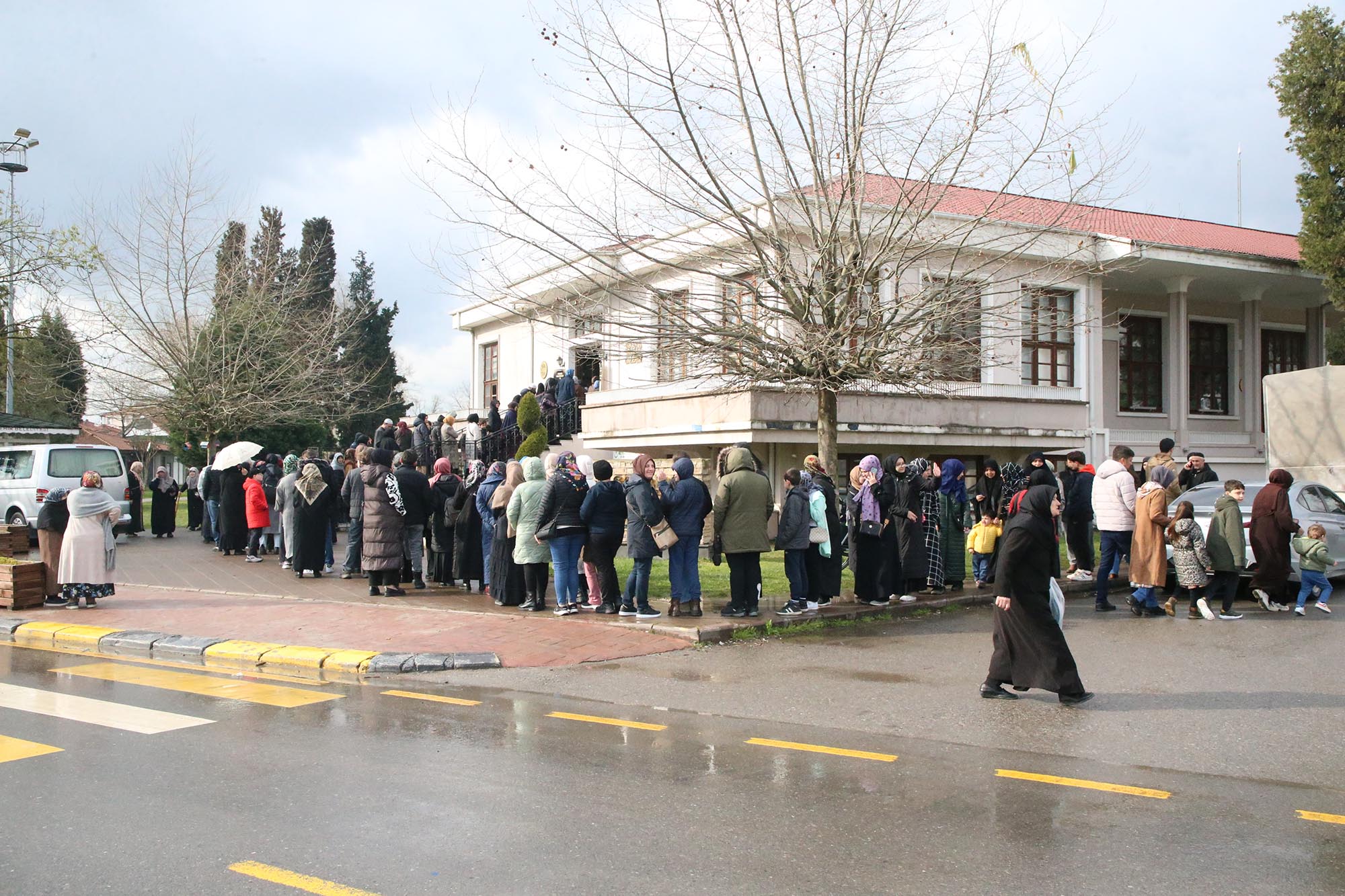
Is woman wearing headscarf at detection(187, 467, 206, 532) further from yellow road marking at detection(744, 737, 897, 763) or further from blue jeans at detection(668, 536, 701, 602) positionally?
yellow road marking at detection(744, 737, 897, 763)

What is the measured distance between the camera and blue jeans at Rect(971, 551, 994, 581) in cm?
1402

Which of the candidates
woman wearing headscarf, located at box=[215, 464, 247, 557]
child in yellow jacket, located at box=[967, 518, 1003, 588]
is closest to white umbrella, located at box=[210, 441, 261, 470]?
woman wearing headscarf, located at box=[215, 464, 247, 557]

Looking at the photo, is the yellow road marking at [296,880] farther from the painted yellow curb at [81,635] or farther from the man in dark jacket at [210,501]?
the man in dark jacket at [210,501]

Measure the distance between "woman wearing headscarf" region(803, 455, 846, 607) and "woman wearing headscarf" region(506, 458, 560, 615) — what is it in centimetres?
311

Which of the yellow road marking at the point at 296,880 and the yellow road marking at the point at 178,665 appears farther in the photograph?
the yellow road marking at the point at 178,665

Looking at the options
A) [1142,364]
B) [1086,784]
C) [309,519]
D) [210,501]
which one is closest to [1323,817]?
[1086,784]

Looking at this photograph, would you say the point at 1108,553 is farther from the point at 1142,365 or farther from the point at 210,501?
the point at 1142,365

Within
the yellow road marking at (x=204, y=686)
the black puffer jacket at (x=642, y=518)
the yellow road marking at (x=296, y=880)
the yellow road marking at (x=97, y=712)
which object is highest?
the black puffer jacket at (x=642, y=518)

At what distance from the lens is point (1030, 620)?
7.66 metres

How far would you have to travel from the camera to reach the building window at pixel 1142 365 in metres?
27.4

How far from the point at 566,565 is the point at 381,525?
299cm

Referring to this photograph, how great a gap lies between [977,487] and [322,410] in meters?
22.1

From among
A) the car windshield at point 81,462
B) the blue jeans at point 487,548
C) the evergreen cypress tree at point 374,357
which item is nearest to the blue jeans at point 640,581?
the blue jeans at point 487,548

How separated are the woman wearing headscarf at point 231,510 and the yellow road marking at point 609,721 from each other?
41.3 feet
